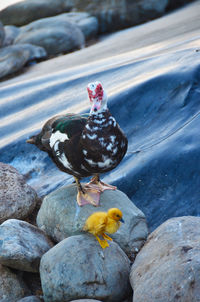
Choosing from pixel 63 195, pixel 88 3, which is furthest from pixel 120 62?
pixel 88 3

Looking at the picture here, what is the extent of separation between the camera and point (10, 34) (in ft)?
30.4

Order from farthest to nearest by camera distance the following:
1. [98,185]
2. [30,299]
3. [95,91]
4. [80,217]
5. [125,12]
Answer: [125,12], [98,185], [80,217], [95,91], [30,299]

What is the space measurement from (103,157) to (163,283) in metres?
0.92

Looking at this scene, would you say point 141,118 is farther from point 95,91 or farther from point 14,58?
point 14,58

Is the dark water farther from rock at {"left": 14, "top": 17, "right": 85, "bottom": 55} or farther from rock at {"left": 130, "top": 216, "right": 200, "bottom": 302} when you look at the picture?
rock at {"left": 14, "top": 17, "right": 85, "bottom": 55}

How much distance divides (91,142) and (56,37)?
604cm

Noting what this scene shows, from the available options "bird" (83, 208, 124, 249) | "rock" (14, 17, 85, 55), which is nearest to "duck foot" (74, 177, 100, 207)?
"bird" (83, 208, 124, 249)

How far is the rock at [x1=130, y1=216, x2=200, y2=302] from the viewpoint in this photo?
81.5 inches

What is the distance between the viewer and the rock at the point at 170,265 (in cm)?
207

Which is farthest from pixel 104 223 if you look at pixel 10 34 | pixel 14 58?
pixel 10 34

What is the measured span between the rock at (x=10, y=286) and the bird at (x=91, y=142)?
0.68 meters

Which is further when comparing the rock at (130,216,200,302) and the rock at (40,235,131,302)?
the rock at (40,235,131,302)

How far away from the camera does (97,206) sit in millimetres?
3084

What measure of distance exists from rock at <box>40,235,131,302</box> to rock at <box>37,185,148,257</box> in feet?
1.29
